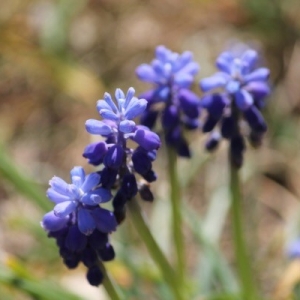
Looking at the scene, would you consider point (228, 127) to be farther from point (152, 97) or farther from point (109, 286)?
point (109, 286)

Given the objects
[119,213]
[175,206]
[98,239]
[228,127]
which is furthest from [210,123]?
[98,239]

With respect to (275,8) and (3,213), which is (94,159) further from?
(275,8)

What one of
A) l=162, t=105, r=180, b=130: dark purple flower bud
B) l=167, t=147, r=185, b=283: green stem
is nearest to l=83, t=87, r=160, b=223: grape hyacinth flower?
l=162, t=105, r=180, b=130: dark purple flower bud

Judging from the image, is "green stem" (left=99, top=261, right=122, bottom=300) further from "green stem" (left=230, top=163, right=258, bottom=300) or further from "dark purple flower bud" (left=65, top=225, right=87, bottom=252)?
"green stem" (left=230, top=163, right=258, bottom=300)

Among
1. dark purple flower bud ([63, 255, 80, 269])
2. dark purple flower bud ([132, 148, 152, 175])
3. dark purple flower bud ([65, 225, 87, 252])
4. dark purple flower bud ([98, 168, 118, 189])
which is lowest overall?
dark purple flower bud ([65, 225, 87, 252])

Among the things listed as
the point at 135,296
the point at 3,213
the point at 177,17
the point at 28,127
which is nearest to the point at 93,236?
the point at 135,296

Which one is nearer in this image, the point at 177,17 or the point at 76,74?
the point at 76,74
